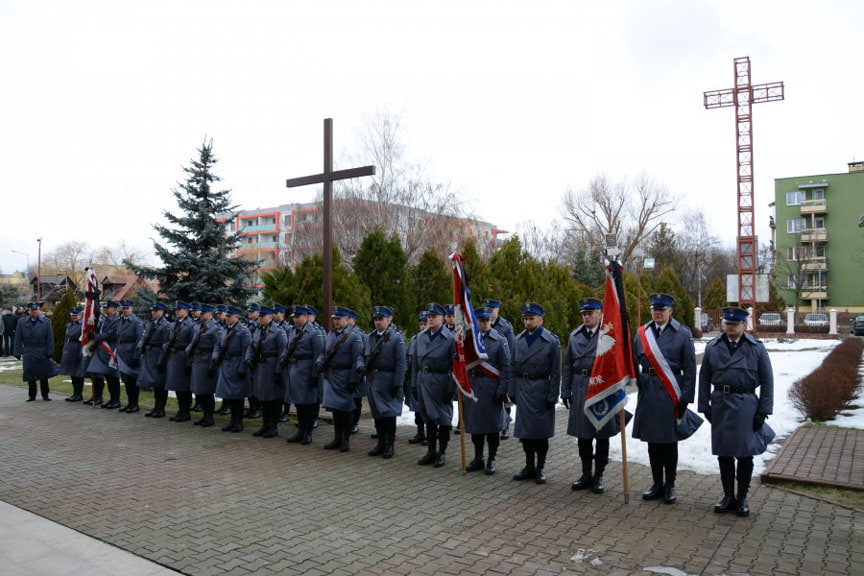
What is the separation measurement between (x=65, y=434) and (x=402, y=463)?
5.77 m

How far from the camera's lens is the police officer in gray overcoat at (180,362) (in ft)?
37.9

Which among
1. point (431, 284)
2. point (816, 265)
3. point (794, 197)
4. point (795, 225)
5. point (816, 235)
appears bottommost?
point (431, 284)

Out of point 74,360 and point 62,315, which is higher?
point 62,315

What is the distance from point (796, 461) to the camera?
7832 millimetres

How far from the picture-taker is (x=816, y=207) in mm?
67250

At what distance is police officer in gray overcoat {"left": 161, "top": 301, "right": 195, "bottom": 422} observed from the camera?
1154 centimetres

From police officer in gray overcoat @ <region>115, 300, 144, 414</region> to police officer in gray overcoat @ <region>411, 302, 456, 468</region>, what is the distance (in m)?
6.99

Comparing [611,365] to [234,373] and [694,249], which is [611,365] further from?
[694,249]

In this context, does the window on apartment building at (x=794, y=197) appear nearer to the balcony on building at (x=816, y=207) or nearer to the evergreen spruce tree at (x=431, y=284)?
the balcony on building at (x=816, y=207)

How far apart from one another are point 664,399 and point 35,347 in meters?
13.1

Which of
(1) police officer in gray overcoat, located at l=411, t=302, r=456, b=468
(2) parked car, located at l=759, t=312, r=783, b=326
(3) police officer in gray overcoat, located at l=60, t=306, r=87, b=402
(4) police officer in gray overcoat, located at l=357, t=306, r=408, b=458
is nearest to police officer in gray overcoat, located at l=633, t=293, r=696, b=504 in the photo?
(1) police officer in gray overcoat, located at l=411, t=302, r=456, b=468

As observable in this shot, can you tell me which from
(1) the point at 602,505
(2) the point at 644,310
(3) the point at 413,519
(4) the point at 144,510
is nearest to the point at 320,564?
(3) the point at 413,519

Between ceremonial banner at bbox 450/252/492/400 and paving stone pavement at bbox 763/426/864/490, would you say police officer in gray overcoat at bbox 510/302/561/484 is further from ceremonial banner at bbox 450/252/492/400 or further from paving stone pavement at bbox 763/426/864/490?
paving stone pavement at bbox 763/426/864/490

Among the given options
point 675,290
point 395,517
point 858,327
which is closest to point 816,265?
point 858,327
